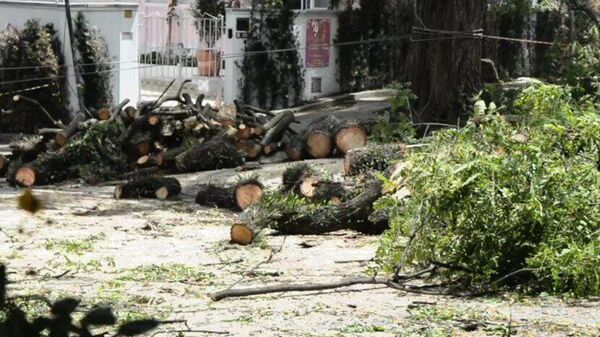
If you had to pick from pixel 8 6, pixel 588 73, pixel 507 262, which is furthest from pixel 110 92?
pixel 507 262

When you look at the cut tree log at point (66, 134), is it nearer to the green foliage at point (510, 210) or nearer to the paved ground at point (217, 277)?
the paved ground at point (217, 277)

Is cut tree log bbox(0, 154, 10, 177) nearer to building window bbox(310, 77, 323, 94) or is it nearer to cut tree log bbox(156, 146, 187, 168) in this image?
cut tree log bbox(156, 146, 187, 168)

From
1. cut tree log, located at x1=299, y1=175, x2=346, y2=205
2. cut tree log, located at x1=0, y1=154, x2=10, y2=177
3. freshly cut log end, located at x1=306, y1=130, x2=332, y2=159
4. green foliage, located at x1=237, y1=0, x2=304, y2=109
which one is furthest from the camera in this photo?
green foliage, located at x1=237, y1=0, x2=304, y2=109

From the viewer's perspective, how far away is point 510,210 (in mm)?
7723

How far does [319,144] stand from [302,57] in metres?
9.24

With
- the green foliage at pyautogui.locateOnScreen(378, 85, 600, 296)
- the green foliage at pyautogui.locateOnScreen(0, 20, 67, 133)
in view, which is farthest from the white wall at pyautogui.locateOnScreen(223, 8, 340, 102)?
the green foliage at pyautogui.locateOnScreen(378, 85, 600, 296)

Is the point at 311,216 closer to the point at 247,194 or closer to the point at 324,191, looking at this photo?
the point at 324,191

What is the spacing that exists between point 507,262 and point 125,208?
19.4ft

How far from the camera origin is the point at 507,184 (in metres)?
7.78

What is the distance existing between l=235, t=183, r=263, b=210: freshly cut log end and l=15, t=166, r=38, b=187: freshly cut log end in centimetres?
385

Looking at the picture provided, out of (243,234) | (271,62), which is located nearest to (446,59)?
(243,234)

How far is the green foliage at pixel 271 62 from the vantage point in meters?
23.7

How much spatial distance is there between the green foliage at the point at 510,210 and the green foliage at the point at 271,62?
50.8ft

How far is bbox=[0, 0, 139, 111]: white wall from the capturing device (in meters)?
22.4
